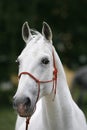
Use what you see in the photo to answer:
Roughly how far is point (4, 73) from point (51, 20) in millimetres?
2165

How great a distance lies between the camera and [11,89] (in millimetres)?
19562

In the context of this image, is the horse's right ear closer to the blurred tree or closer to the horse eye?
the horse eye

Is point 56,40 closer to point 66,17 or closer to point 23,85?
point 66,17

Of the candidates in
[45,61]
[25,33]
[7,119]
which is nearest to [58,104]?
[45,61]

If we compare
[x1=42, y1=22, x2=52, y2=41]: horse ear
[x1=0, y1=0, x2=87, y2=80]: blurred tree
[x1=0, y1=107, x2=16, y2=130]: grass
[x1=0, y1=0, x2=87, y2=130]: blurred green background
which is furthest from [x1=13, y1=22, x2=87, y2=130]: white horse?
[x1=0, y1=0, x2=87, y2=80]: blurred tree

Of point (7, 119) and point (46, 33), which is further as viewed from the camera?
point (7, 119)

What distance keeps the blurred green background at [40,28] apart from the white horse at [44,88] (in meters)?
9.65

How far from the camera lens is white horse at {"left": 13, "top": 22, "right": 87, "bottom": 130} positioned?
6.30 metres

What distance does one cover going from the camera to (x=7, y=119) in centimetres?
1524

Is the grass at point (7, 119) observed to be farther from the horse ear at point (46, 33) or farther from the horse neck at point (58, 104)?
the horse ear at point (46, 33)

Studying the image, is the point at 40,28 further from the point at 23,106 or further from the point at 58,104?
the point at 23,106

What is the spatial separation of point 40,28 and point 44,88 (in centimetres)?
1098

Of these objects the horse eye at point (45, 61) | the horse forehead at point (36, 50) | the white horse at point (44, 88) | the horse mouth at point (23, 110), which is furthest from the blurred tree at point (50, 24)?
the horse mouth at point (23, 110)

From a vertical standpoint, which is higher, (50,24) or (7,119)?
(50,24)
